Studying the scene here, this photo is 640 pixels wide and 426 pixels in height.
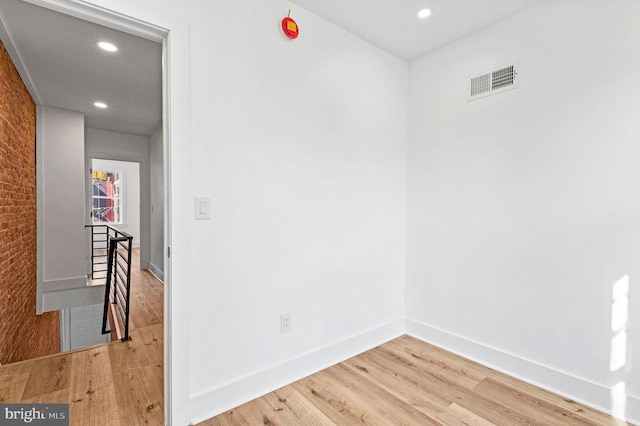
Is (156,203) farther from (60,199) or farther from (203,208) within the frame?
(203,208)

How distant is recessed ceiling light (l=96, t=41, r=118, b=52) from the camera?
2.59 m

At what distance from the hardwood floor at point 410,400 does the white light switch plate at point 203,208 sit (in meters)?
1.14

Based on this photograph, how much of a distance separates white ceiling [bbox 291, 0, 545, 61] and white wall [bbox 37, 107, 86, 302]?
420cm

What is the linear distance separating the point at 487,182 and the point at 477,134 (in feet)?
1.26

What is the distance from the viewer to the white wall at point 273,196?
5.66 ft

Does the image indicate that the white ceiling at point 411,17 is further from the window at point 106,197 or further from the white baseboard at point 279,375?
the window at point 106,197

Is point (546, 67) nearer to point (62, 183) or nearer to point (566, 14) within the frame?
point (566, 14)

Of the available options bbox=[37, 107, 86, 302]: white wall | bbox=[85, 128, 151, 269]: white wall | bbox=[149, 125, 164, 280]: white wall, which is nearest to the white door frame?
bbox=[37, 107, 86, 302]: white wall

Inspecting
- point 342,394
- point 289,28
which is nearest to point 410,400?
point 342,394

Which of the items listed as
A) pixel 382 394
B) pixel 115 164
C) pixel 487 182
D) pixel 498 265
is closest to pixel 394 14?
pixel 487 182

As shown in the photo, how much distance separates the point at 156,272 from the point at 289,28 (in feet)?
16.5

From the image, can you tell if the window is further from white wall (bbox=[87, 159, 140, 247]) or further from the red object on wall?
the red object on wall

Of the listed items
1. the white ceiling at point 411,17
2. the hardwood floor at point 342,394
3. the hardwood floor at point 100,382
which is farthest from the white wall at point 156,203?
the white ceiling at point 411,17

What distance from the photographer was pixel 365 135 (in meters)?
2.60
